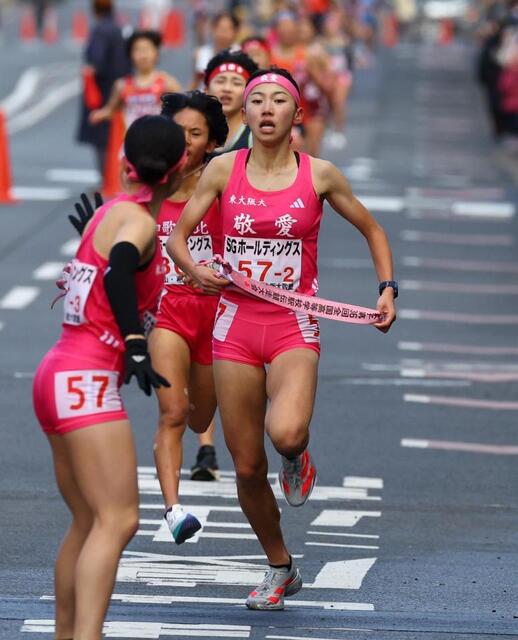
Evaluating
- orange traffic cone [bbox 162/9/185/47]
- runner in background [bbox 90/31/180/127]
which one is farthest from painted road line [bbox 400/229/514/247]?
orange traffic cone [bbox 162/9/185/47]

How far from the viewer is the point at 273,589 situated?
718cm

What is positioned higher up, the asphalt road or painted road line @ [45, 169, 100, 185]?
the asphalt road

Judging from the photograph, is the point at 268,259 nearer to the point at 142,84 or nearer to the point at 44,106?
the point at 142,84

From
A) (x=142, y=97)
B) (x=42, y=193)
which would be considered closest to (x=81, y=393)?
(x=142, y=97)

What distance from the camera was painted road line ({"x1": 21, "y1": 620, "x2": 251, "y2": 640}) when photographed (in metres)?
6.63

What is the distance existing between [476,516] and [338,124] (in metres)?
21.3

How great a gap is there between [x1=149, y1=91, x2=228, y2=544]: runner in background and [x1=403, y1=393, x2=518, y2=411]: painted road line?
3.56 meters

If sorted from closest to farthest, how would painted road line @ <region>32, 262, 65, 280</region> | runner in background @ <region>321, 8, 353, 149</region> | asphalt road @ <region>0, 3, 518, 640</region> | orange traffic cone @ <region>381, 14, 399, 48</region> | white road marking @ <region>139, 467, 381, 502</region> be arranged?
asphalt road @ <region>0, 3, 518, 640</region>, white road marking @ <region>139, 467, 381, 502</region>, painted road line @ <region>32, 262, 65, 280</region>, runner in background @ <region>321, 8, 353, 149</region>, orange traffic cone @ <region>381, 14, 399, 48</region>

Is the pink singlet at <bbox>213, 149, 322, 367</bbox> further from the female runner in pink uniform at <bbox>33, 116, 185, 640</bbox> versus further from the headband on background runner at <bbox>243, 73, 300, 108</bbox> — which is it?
the female runner in pink uniform at <bbox>33, 116, 185, 640</bbox>

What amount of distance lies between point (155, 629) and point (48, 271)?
1036cm

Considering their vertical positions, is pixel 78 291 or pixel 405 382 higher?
pixel 78 291

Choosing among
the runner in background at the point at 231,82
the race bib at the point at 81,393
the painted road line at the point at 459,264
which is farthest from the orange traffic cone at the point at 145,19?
the race bib at the point at 81,393

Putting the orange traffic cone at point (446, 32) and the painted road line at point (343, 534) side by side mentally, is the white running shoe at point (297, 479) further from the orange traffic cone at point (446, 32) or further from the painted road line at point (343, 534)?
the orange traffic cone at point (446, 32)

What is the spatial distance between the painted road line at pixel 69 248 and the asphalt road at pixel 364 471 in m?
0.03
